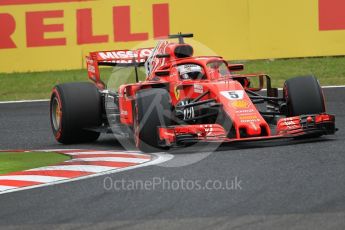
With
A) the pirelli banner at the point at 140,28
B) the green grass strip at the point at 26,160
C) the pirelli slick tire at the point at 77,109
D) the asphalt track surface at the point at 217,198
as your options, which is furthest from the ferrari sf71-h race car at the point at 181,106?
the pirelli banner at the point at 140,28

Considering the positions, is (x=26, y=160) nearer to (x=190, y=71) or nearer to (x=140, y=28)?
(x=190, y=71)

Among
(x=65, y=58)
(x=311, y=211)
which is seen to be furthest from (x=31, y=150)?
(x=65, y=58)

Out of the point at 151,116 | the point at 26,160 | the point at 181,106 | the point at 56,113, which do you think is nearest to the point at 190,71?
the point at 181,106

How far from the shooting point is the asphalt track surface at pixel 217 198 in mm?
6559

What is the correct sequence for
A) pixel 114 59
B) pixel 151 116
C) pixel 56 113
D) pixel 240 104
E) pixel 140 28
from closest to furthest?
pixel 151 116, pixel 240 104, pixel 56 113, pixel 114 59, pixel 140 28

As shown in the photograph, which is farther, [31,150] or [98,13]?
[98,13]

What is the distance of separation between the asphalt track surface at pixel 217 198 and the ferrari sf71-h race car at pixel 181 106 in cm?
25

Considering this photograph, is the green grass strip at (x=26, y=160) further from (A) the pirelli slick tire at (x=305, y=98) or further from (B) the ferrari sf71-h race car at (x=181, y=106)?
(A) the pirelli slick tire at (x=305, y=98)

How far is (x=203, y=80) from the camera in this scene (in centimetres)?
1116

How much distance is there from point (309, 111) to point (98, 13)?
9302 millimetres

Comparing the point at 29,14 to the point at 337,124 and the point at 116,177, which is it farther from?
the point at 116,177

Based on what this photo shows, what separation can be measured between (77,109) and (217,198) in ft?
15.8

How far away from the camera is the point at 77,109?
11898 mm

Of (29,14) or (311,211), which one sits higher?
(29,14)
